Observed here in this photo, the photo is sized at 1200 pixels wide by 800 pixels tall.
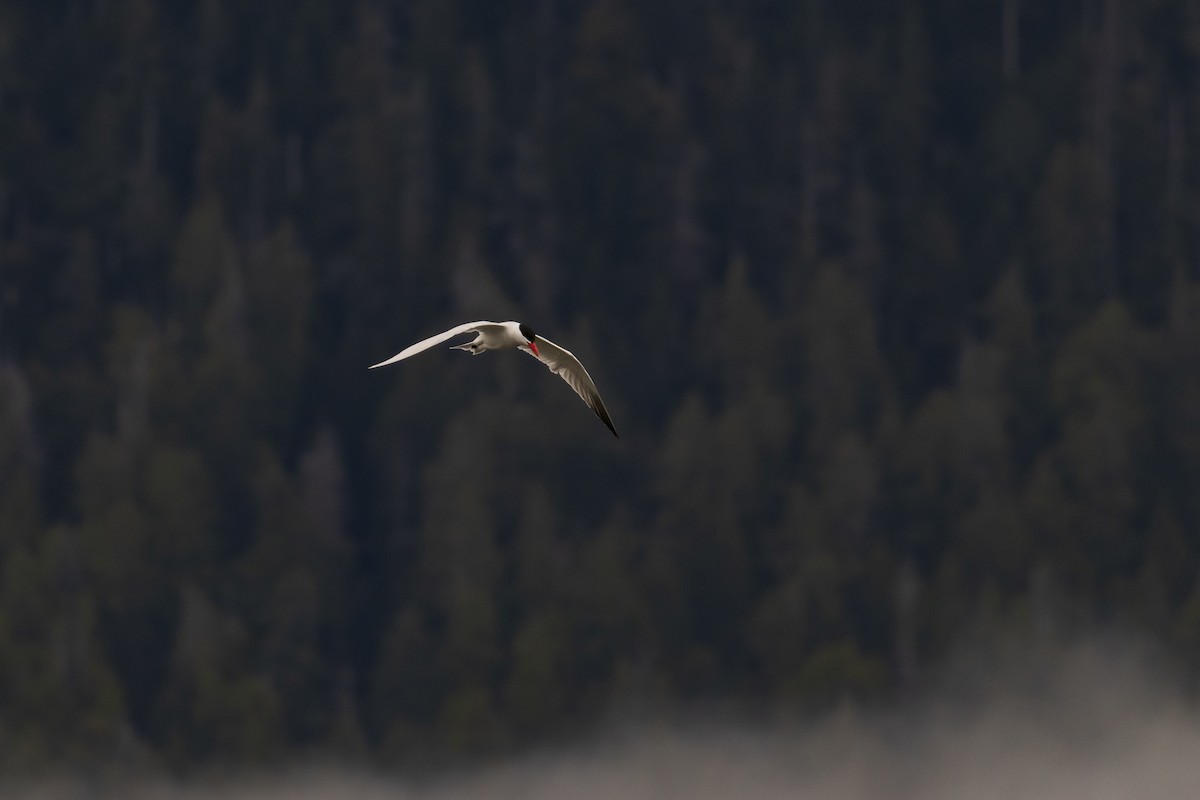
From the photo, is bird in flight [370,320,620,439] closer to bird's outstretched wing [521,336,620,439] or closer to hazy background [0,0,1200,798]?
bird's outstretched wing [521,336,620,439]

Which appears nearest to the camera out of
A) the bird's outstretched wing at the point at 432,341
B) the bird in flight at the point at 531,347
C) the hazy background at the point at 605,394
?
the bird's outstretched wing at the point at 432,341

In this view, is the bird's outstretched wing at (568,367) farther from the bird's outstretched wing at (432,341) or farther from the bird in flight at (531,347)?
the bird's outstretched wing at (432,341)

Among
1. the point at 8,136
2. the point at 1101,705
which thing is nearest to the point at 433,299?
the point at 8,136

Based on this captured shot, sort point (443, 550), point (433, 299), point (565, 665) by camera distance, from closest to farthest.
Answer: point (565, 665)
point (443, 550)
point (433, 299)

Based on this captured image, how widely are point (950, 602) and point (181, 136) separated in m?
50.4

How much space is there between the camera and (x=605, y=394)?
4852 inches

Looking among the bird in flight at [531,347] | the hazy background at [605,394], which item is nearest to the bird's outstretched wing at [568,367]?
the bird in flight at [531,347]

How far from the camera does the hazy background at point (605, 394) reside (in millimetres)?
112125

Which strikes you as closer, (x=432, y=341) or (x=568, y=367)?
(x=432, y=341)

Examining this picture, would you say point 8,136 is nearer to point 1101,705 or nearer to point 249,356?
point 249,356

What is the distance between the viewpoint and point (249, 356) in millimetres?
126625

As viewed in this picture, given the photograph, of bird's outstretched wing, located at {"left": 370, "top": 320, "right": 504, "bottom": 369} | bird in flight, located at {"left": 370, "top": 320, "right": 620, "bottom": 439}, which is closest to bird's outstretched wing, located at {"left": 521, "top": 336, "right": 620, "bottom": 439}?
bird in flight, located at {"left": 370, "top": 320, "right": 620, "bottom": 439}

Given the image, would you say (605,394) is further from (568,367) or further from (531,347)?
(531,347)

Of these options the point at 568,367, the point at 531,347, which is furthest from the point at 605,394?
the point at 531,347
